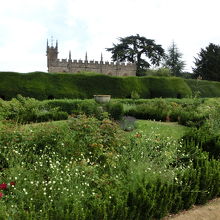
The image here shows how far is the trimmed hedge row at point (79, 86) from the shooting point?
17.9m

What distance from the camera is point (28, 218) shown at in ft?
10.2

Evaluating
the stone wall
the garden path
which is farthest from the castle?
the garden path

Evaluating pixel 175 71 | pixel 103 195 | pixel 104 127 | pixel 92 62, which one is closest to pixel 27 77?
pixel 104 127

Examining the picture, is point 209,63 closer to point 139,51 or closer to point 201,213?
point 139,51

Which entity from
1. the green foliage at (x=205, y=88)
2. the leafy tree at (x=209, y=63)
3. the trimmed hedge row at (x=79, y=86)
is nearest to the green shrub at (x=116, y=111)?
the trimmed hedge row at (x=79, y=86)

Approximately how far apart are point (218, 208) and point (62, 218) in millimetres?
2624

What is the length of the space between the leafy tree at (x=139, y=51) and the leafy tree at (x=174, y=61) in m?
8.41

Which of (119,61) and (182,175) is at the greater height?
(119,61)

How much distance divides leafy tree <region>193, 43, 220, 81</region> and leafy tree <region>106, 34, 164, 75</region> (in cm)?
662

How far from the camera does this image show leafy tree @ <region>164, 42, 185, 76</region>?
1986 inches

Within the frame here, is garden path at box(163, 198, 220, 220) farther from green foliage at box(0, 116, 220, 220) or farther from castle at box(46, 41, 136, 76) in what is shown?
castle at box(46, 41, 136, 76)

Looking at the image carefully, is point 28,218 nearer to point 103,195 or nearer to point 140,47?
point 103,195

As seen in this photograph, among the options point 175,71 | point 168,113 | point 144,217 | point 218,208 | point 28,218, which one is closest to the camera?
point 28,218

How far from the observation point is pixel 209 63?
1674 inches
